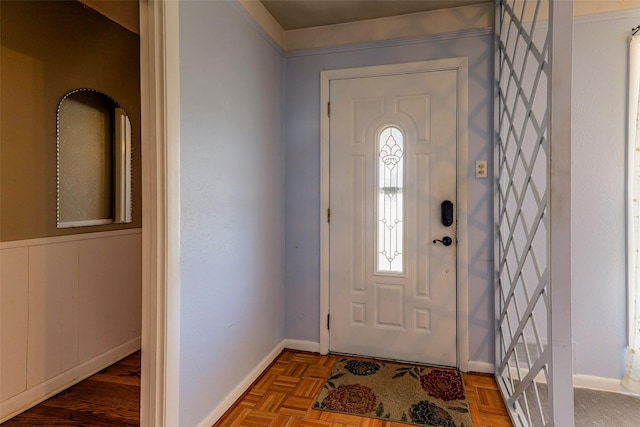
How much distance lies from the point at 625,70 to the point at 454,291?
163 centimetres

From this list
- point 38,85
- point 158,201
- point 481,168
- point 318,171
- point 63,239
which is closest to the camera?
point 158,201

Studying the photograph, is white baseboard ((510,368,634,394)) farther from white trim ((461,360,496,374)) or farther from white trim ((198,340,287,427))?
white trim ((198,340,287,427))

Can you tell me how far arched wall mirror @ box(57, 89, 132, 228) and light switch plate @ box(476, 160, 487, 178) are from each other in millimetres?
2461

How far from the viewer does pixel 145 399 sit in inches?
56.2

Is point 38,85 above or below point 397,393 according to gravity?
above

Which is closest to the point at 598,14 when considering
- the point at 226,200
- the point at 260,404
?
the point at 226,200

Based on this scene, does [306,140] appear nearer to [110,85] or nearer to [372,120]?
[372,120]

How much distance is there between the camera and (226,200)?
1840mm

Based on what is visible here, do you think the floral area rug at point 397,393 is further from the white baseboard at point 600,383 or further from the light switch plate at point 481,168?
the light switch plate at point 481,168

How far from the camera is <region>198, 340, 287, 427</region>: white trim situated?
5.59 feet

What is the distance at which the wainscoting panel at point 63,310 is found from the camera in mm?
1809

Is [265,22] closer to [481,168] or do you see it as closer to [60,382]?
[481,168]

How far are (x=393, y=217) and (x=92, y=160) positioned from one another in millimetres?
2090

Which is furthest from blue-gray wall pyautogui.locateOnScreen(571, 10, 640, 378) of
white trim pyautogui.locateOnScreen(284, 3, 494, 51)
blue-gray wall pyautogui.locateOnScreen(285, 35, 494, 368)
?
white trim pyautogui.locateOnScreen(284, 3, 494, 51)
